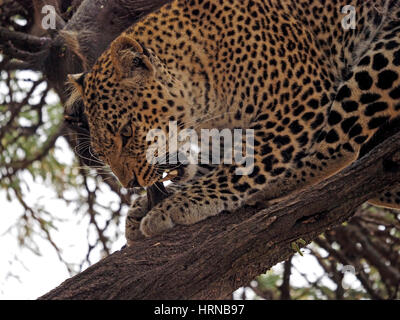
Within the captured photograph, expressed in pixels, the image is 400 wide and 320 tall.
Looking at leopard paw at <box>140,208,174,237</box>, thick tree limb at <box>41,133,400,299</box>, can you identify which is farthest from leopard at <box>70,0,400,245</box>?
thick tree limb at <box>41,133,400,299</box>

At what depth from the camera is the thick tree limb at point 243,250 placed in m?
3.36

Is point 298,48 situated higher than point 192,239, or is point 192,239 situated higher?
point 298,48

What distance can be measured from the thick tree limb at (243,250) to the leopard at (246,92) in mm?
1032

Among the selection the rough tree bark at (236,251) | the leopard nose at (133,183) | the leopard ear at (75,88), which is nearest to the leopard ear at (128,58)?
the leopard ear at (75,88)

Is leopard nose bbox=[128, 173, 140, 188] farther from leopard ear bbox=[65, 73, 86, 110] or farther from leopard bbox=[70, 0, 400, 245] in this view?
leopard ear bbox=[65, 73, 86, 110]

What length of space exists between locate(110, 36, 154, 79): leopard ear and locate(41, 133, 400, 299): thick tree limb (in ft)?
5.82

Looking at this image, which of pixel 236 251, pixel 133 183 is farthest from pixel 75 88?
pixel 236 251

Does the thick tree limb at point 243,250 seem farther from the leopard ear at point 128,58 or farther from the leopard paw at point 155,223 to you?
the leopard ear at point 128,58

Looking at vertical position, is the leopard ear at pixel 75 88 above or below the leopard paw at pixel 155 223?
above

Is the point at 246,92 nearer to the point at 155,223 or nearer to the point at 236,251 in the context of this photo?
the point at 155,223
